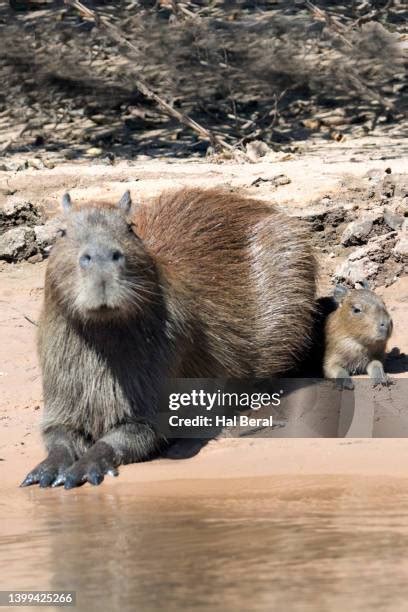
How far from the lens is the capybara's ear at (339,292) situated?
8070mm

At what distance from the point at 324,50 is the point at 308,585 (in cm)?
885

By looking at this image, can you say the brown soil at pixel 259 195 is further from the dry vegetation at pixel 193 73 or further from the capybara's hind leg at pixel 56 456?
the dry vegetation at pixel 193 73

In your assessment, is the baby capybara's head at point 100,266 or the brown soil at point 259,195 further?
the brown soil at point 259,195

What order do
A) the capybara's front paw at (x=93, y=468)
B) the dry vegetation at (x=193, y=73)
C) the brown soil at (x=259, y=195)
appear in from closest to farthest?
the capybara's front paw at (x=93, y=468) → the brown soil at (x=259, y=195) → the dry vegetation at (x=193, y=73)

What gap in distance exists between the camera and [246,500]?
6289mm

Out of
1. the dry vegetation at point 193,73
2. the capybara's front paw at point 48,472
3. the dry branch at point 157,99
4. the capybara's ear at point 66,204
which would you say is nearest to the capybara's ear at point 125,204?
the capybara's ear at point 66,204

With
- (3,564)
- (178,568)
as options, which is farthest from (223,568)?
(3,564)

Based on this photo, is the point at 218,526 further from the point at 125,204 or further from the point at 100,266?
the point at 125,204

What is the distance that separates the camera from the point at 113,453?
679cm

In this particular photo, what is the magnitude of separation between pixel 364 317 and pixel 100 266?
1853mm

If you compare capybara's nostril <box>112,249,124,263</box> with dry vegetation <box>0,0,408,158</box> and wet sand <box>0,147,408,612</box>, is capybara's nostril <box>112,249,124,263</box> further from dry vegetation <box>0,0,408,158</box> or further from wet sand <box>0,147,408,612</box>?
dry vegetation <box>0,0,408,158</box>

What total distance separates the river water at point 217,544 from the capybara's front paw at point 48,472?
73 millimetres

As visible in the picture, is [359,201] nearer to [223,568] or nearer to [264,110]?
[264,110]

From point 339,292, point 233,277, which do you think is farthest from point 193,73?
point 233,277
